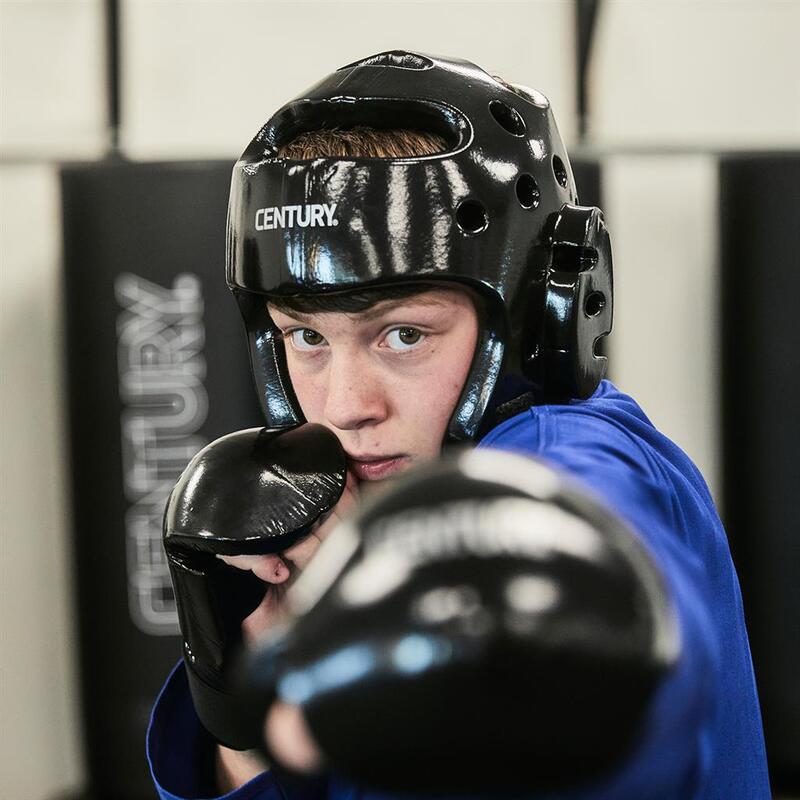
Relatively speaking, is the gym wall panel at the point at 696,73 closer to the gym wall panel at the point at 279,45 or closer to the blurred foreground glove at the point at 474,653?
the gym wall panel at the point at 279,45

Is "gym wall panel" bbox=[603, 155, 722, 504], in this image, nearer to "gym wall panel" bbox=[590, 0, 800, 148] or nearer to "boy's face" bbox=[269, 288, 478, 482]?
"gym wall panel" bbox=[590, 0, 800, 148]

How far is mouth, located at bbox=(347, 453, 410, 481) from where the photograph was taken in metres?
0.91

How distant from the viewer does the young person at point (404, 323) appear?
0.84 metres

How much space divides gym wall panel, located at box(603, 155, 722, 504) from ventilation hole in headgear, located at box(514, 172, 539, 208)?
55.6 inches

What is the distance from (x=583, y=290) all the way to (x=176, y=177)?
139cm

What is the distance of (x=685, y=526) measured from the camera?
0.78 m

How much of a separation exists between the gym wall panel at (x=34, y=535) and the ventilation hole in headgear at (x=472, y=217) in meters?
1.63

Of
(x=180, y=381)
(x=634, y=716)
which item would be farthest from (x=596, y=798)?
(x=180, y=381)

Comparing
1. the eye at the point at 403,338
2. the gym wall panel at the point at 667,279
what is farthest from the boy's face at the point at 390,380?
the gym wall panel at the point at 667,279

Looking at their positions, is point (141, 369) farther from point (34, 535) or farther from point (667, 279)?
point (667, 279)

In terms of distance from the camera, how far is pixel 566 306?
3.08 feet

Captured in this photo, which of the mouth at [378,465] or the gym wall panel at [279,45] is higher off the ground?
the gym wall panel at [279,45]

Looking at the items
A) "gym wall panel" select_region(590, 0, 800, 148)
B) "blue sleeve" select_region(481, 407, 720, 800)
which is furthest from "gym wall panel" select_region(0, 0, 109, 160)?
"blue sleeve" select_region(481, 407, 720, 800)

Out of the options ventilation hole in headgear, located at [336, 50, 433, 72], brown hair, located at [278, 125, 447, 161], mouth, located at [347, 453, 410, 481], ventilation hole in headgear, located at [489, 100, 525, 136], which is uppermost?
ventilation hole in headgear, located at [336, 50, 433, 72]
